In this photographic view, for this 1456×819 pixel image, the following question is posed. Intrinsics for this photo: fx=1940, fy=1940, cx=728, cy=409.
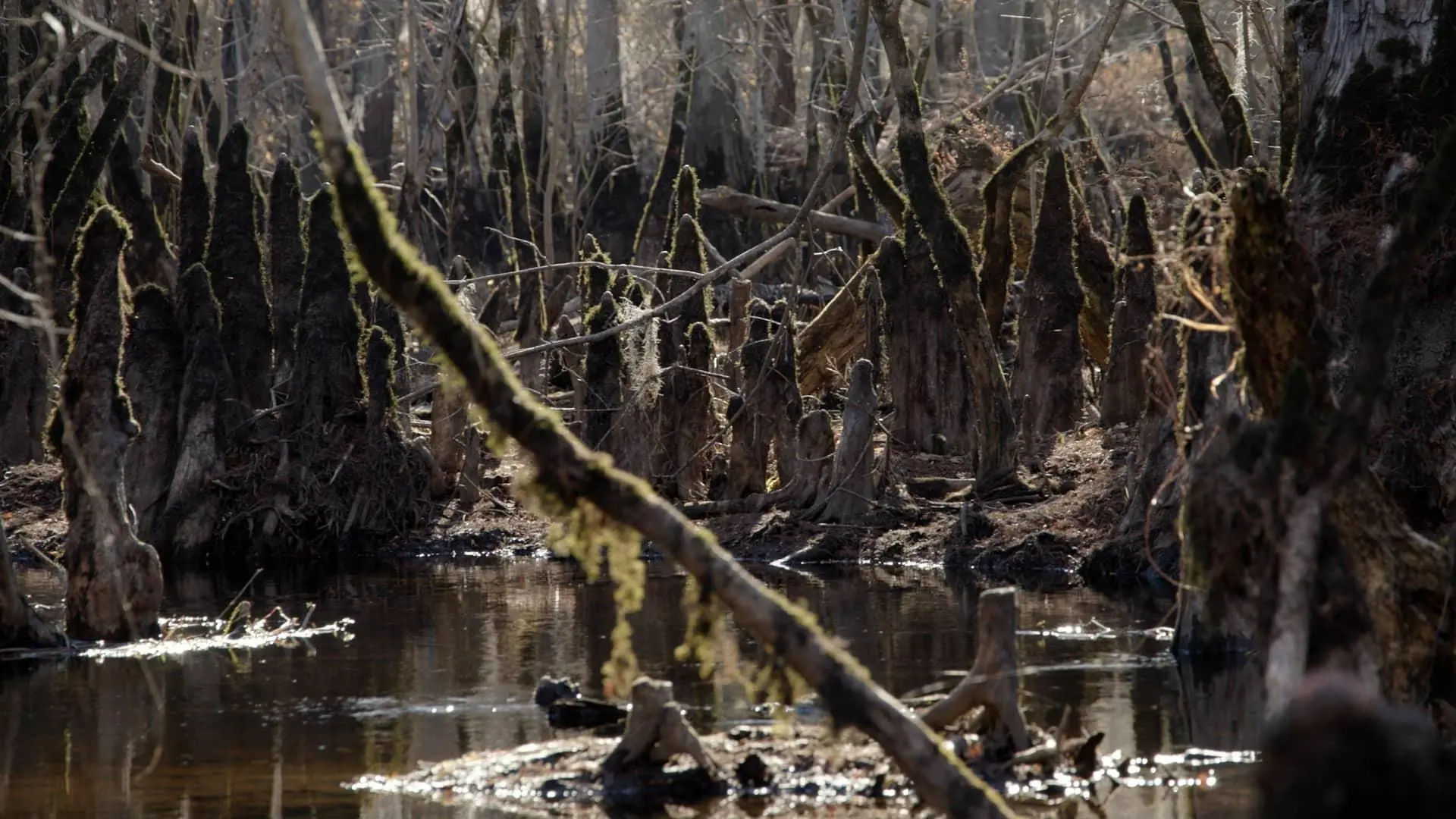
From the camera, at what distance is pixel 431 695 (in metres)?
11.8

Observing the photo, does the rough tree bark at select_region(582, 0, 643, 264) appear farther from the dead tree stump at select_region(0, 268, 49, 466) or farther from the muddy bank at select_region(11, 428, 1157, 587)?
the muddy bank at select_region(11, 428, 1157, 587)

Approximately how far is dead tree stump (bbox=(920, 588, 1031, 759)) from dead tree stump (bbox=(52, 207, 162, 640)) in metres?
6.48

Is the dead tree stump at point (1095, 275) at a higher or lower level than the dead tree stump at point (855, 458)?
higher

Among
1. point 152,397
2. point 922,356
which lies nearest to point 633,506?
point 922,356

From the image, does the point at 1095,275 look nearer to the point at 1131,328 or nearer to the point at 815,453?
the point at 1131,328

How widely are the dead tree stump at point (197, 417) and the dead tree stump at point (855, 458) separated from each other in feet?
20.8

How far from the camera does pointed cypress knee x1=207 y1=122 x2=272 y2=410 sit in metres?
21.1

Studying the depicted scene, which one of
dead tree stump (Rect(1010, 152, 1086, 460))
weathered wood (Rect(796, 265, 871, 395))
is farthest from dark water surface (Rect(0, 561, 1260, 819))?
weathered wood (Rect(796, 265, 871, 395))

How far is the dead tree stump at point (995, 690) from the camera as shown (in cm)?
865

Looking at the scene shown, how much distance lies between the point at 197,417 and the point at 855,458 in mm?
6808

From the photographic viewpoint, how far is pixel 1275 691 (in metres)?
5.93

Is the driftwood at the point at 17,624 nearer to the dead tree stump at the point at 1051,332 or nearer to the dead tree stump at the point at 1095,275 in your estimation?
the dead tree stump at the point at 1051,332

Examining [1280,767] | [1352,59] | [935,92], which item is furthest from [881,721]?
[935,92]

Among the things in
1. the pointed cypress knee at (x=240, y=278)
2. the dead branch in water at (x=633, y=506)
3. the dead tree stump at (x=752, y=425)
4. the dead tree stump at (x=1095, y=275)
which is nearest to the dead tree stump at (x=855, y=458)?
the dead tree stump at (x=752, y=425)
